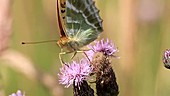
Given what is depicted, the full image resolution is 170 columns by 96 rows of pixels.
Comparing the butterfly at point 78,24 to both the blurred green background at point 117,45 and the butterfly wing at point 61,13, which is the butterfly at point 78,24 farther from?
the blurred green background at point 117,45

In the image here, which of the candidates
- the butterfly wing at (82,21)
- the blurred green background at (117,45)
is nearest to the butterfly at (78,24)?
the butterfly wing at (82,21)

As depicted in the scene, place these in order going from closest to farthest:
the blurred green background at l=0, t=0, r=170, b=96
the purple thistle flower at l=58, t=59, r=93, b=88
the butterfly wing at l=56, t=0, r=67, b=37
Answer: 1. the butterfly wing at l=56, t=0, r=67, b=37
2. the purple thistle flower at l=58, t=59, r=93, b=88
3. the blurred green background at l=0, t=0, r=170, b=96

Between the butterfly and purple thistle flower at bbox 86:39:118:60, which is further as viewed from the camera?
purple thistle flower at bbox 86:39:118:60

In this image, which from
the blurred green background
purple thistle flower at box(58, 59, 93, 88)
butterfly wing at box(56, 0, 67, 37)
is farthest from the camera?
the blurred green background

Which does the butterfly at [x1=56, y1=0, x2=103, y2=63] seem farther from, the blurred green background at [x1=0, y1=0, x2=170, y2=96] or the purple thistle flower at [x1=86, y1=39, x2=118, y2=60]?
the blurred green background at [x1=0, y1=0, x2=170, y2=96]

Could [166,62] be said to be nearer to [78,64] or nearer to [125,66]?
[78,64]

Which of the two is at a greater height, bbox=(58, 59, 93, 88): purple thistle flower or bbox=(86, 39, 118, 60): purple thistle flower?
bbox=(86, 39, 118, 60): purple thistle flower

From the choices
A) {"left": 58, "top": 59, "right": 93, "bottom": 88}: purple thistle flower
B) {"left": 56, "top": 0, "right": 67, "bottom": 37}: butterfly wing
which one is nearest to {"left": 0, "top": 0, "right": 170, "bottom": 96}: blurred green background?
{"left": 58, "top": 59, "right": 93, "bottom": 88}: purple thistle flower
